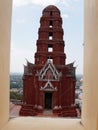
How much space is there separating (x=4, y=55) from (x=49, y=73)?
39.2 ft

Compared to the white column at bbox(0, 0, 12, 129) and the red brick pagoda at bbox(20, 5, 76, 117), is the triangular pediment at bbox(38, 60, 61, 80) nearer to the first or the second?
the red brick pagoda at bbox(20, 5, 76, 117)

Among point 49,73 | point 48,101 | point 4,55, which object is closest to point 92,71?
point 4,55

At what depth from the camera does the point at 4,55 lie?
4.07ft

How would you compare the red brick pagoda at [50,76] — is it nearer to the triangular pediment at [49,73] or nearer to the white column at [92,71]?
the triangular pediment at [49,73]

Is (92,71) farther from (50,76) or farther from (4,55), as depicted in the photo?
(50,76)

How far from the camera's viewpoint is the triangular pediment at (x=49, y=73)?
13133mm

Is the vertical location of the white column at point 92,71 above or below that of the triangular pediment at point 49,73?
above

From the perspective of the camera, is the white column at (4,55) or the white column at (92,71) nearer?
the white column at (92,71)

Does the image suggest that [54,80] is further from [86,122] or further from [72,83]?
[86,122]

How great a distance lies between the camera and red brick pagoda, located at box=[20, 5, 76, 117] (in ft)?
43.7

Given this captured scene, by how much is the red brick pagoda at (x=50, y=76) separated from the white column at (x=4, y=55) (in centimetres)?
1168

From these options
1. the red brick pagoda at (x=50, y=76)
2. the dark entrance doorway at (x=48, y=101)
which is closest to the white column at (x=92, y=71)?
the red brick pagoda at (x=50, y=76)

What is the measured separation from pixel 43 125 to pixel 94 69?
1.54 ft

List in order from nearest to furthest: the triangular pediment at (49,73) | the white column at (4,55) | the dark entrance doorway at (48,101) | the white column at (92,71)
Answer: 1. the white column at (92,71)
2. the white column at (4,55)
3. the triangular pediment at (49,73)
4. the dark entrance doorway at (48,101)
